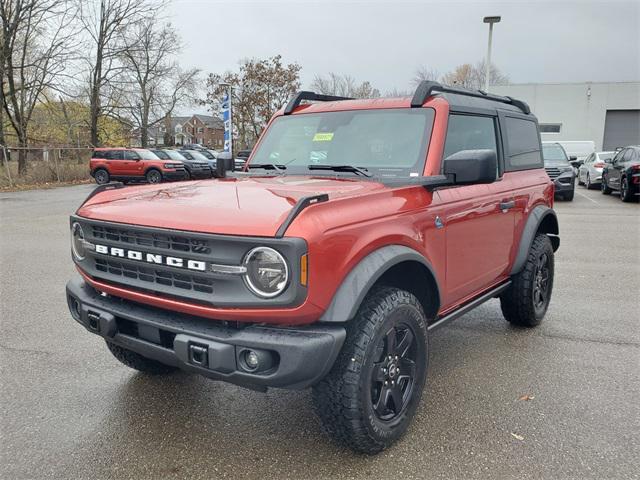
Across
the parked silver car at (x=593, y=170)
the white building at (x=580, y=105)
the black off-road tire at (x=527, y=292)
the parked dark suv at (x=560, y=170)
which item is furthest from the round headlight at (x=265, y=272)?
the white building at (x=580, y=105)

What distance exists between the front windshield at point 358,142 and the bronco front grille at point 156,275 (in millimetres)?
1388

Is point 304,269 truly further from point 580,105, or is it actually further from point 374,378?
point 580,105

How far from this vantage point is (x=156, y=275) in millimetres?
2596

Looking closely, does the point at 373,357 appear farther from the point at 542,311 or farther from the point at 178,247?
the point at 542,311

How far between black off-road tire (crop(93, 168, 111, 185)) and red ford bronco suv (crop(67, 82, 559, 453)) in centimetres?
2337

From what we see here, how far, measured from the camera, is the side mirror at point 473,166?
9.61ft

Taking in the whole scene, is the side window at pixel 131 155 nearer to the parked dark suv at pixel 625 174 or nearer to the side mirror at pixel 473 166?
the parked dark suv at pixel 625 174

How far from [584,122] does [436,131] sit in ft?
131

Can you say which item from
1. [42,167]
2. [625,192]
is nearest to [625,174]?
[625,192]

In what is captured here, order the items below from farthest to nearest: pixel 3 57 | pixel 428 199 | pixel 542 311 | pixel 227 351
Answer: pixel 3 57 < pixel 542 311 < pixel 428 199 < pixel 227 351

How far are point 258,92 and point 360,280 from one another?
4567 centimetres

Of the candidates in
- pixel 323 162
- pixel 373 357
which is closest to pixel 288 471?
pixel 373 357

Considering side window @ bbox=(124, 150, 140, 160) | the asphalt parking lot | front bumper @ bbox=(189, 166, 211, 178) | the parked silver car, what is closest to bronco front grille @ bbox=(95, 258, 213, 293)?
the asphalt parking lot

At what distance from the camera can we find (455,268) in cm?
336
